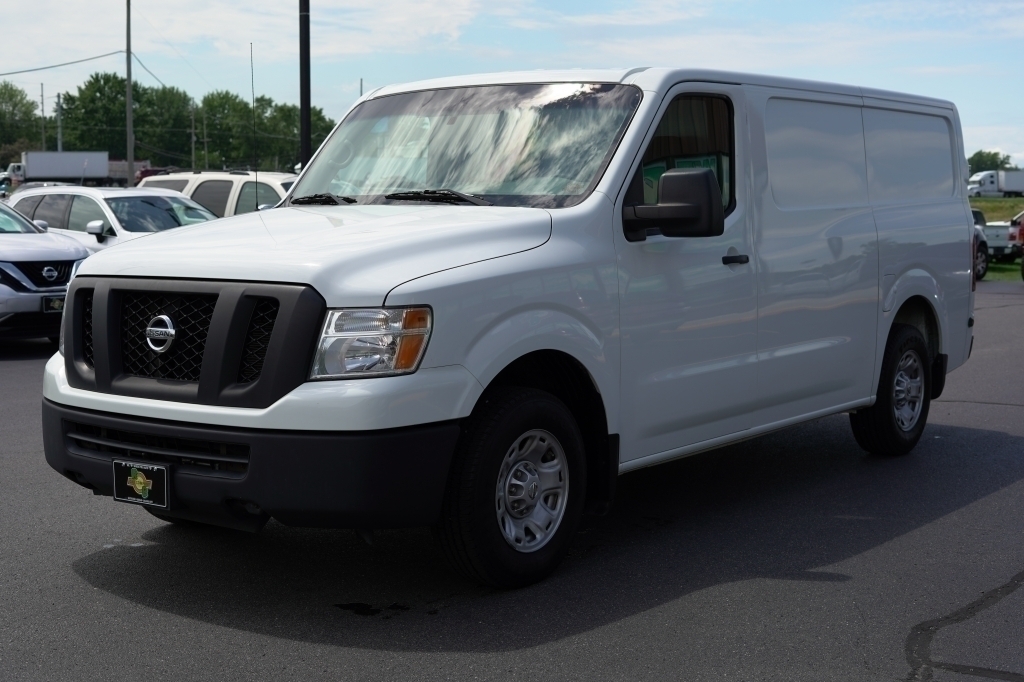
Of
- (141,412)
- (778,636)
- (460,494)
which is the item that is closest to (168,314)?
(141,412)

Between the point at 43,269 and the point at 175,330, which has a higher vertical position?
the point at 175,330

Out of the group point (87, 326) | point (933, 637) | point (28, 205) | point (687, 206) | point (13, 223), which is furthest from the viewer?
point (28, 205)

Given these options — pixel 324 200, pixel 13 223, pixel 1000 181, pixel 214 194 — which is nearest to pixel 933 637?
pixel 324 200

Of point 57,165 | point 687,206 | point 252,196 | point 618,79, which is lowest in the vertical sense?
point 687,206

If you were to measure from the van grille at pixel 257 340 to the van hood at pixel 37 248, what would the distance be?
9.07 metres

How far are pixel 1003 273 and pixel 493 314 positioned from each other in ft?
96.8

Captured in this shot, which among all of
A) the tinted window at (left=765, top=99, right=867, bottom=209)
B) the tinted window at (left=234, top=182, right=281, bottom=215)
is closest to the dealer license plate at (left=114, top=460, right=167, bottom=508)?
the tinted window at (left=765, top=99, right=867, bottom=209)

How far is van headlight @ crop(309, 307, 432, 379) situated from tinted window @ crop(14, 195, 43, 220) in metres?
13.7

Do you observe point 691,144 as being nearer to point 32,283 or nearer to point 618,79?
point 618,79

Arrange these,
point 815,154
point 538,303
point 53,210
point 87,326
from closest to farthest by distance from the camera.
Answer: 1. point 538,303
2. point 87,326
3. point 815,154
4. point 53,210

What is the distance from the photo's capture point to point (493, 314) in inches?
189

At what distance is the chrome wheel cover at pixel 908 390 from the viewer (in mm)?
7836

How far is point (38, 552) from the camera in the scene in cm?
561

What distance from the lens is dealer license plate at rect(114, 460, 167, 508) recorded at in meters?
4.68
